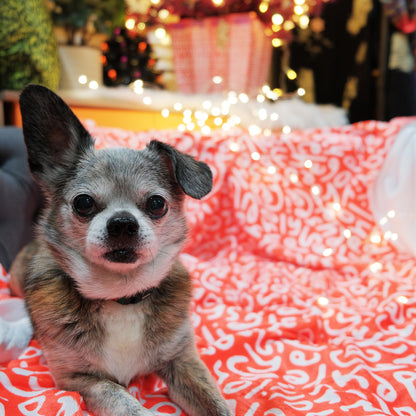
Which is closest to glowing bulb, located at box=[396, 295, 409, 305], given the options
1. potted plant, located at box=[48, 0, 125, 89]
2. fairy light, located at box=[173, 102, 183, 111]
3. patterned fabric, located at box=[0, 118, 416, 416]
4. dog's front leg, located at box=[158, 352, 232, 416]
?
patterned fabric, located at box=[0, 118, 416, 416]

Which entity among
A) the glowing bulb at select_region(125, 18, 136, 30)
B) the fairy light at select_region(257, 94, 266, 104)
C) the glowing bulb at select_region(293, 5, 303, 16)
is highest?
the glowing bulb at select_region(293, 5, 303, 16)

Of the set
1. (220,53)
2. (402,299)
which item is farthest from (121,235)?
(220,53)

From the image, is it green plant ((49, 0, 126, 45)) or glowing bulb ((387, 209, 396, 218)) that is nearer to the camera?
glowing bulb ((387, 209, 396, 218))

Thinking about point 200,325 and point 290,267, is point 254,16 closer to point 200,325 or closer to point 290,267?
point 290,267

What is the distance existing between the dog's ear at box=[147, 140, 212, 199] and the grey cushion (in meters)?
0.93

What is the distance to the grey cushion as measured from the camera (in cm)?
170

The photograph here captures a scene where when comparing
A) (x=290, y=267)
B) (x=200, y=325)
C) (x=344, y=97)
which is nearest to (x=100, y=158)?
(x=200, y=325)

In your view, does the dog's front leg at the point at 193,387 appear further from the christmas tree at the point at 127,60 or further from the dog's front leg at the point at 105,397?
the christmas tree at the point at 127,60

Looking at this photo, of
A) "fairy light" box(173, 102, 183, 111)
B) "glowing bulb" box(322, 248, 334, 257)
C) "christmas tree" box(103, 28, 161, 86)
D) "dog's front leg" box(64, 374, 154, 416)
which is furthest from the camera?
"christmas tree" box(103, 28, 161, 86)

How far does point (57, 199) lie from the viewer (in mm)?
1107

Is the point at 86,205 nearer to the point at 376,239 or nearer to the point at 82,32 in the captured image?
the point at 376,239

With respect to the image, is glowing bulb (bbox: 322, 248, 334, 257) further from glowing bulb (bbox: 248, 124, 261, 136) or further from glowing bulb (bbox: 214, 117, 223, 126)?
glowing bulb (bbox: 214, 117, 223, 126)

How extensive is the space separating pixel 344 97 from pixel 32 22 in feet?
7.54

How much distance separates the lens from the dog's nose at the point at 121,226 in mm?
949
